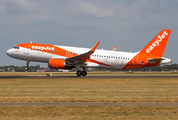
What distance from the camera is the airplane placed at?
41.7 meters

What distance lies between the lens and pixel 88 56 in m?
41.9

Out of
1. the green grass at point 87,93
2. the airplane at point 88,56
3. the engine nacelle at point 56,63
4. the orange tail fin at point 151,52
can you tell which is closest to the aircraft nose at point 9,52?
the airplane at point 88,56

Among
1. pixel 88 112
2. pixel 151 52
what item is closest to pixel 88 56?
pixel 151 52

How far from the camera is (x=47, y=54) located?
4216cm

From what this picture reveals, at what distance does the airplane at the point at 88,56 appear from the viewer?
41688 millimetres

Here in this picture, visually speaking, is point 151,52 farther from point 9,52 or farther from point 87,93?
point 87,93

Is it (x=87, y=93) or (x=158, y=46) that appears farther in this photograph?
(x=158, y=46)

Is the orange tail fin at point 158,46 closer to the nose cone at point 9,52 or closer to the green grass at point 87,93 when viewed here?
the green grass at point 87,93

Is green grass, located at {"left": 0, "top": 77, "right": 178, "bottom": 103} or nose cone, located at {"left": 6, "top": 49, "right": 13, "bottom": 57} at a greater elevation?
nose cone, located at {"left": 6, "top": 49, "right": 13, "bottom": 57}

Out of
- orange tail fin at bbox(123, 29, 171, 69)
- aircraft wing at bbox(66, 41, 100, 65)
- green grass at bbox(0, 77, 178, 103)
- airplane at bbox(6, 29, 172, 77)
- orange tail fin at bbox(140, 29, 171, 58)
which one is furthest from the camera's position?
orange tail fin at bbox(140, 29, 171, 58)

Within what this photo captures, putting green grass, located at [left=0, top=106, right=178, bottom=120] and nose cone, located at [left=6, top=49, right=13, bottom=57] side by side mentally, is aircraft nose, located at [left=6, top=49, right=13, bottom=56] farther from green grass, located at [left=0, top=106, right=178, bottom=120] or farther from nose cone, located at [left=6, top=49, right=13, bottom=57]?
green grass, located at [left=0, top=106, right=178, bottom=120]

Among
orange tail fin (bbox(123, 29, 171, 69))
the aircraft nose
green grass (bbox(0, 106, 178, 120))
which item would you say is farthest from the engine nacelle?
green grass (bbox(0, 106, 178, 120))

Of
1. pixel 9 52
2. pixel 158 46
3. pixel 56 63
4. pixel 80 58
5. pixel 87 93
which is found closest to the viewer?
pixel 87 93

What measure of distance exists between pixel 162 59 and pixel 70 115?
3536 cm
